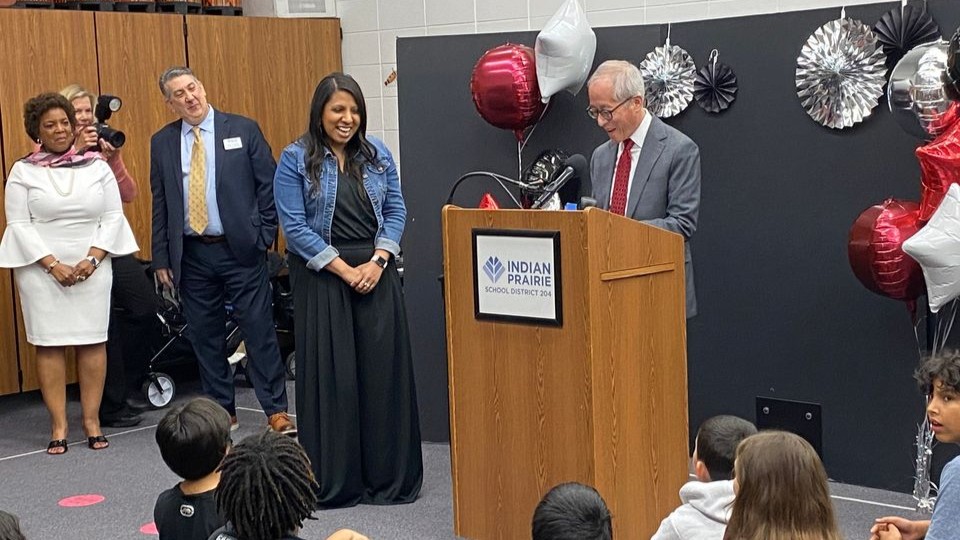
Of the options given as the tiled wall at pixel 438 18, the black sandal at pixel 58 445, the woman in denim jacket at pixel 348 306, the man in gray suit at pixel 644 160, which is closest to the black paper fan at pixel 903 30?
the man in gray suit at pixel 644 160

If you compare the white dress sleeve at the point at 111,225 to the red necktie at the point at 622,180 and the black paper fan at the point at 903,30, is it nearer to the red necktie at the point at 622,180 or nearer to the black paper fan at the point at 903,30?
the red necktie at the point at 622,180

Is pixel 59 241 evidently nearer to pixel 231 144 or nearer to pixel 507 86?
pixel 231 144

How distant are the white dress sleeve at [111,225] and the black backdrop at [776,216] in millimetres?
1432

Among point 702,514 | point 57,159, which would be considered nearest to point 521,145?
point 57,159

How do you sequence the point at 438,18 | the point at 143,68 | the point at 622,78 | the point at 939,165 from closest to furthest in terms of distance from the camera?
the point at 939,165, the point at 622,78, the point at 143,68, the point at 438,18

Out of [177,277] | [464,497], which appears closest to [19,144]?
[177,277]

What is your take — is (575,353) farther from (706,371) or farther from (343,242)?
(706,371)

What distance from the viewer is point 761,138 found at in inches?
171

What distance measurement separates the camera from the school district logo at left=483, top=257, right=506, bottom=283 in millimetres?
3357

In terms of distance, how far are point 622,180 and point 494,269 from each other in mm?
712

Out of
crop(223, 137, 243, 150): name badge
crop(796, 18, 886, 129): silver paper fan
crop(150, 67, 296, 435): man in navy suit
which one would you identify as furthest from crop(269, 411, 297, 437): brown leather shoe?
crop(796, 18, 886, 129): silver paper fan

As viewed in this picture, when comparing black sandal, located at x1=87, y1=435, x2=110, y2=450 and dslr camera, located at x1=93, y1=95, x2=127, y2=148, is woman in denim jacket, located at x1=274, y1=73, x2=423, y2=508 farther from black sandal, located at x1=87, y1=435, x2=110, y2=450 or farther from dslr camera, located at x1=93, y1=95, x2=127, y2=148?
dslr camera, located at x1=93, y1=95, x2=127, y2=148

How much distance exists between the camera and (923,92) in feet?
11.6

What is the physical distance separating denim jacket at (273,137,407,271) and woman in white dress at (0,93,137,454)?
139 cm
